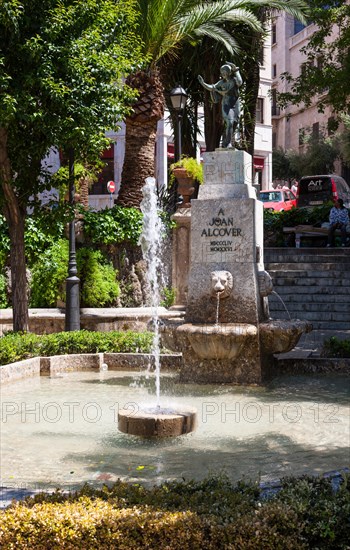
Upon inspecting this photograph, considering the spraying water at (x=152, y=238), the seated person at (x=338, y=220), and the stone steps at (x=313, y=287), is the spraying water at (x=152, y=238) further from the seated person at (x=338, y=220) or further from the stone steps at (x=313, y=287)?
the seated person at (x=338, y=220)

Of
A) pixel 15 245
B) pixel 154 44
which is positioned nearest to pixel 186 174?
pixel 154 44

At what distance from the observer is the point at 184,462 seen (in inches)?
247

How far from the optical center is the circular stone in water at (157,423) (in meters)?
7.07

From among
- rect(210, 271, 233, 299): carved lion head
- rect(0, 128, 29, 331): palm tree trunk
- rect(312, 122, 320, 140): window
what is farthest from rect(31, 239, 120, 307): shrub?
rect(312, 122, 320, 140): window

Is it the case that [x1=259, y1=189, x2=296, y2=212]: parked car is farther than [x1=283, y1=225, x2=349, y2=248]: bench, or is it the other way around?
[x1=259, y1=189, x2=296, y2=212]: parked car

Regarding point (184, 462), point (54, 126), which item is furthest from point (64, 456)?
point (54, 126)

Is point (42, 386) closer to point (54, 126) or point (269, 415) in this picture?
point (269, 415)

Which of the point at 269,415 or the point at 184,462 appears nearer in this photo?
the point at 184,462

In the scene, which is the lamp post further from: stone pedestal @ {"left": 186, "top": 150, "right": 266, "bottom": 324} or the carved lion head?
the carved lion head

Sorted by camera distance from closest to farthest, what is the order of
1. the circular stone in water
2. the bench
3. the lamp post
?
the circular stone in water, the lamp post, the bench

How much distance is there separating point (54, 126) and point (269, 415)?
238 inches

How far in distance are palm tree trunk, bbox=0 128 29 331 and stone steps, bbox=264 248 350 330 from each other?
4.88 meters

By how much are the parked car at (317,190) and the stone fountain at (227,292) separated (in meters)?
15.8

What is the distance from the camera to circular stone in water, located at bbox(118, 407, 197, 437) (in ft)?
23.2
